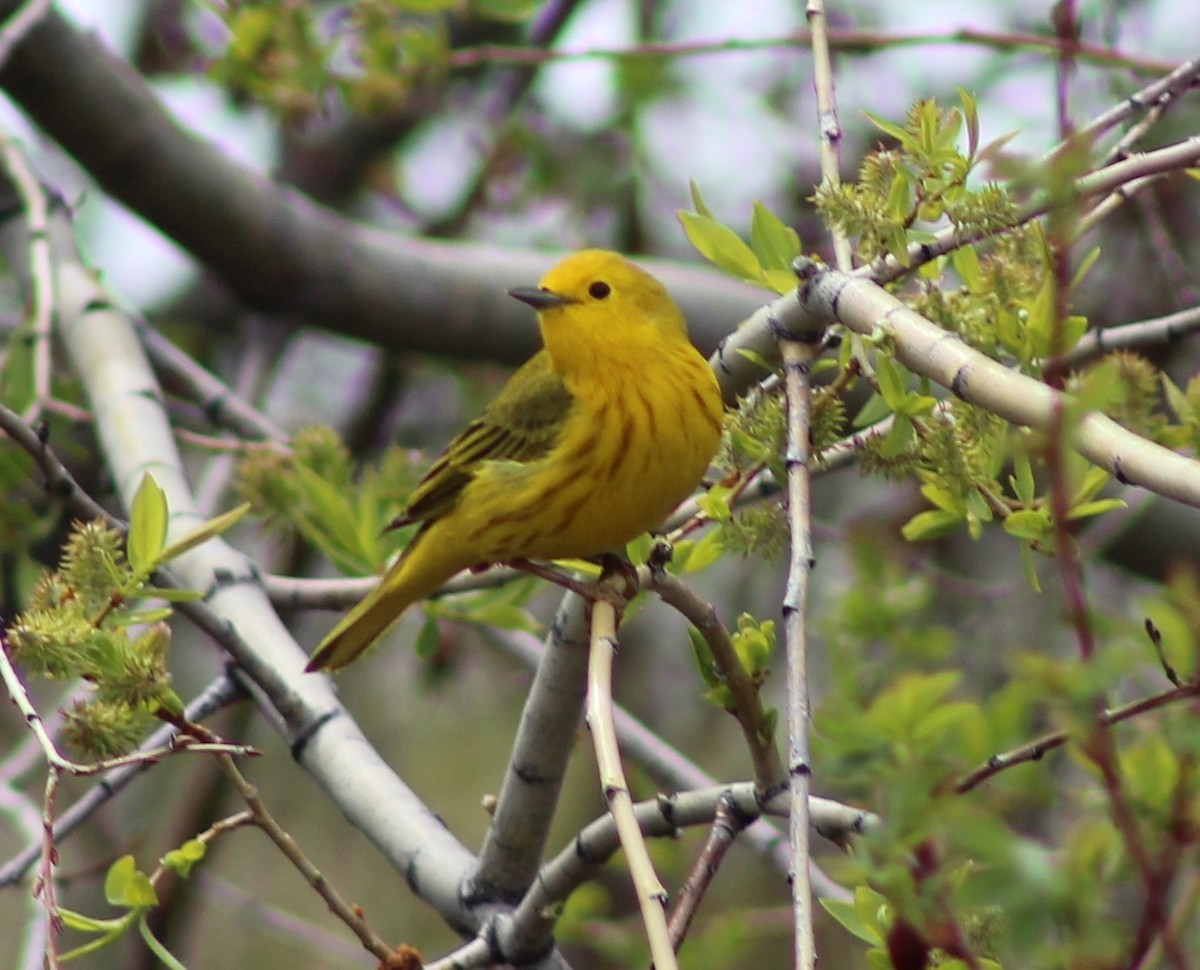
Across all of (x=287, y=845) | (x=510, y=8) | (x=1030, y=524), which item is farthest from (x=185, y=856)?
(x=510, y=8)

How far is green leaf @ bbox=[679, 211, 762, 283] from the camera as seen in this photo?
2127 mm

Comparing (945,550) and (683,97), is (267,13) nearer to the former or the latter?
(683,97)

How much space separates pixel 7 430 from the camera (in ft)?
6.57

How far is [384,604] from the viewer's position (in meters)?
2.96

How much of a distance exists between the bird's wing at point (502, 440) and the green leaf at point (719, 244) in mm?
923

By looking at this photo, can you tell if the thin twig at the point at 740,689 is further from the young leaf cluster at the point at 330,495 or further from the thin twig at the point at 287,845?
the young leaf cluster at the point at 330,495

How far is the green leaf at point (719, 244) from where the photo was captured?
2.13 m

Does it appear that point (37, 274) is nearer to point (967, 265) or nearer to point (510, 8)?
point (510, 8)

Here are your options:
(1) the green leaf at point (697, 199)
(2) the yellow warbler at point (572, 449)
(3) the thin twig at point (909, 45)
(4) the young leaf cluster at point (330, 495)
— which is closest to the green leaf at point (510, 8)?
(3) the thin twig at point (909, 45)

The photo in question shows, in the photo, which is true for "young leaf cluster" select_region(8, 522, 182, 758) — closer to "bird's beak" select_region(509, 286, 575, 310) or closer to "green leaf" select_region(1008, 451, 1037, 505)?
"green leaf" select_region(1008, 451, 1037, 505)

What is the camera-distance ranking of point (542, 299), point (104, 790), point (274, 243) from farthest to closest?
1. point (274, 243)
2. point (542, 299)
3. point (104, 790)

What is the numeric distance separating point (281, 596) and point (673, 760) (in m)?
0.95

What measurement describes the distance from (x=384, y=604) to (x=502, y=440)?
44cm

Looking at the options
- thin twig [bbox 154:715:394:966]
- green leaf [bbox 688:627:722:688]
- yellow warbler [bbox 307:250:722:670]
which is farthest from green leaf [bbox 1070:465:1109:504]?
thin twig [bbox 154:715:394:966]
